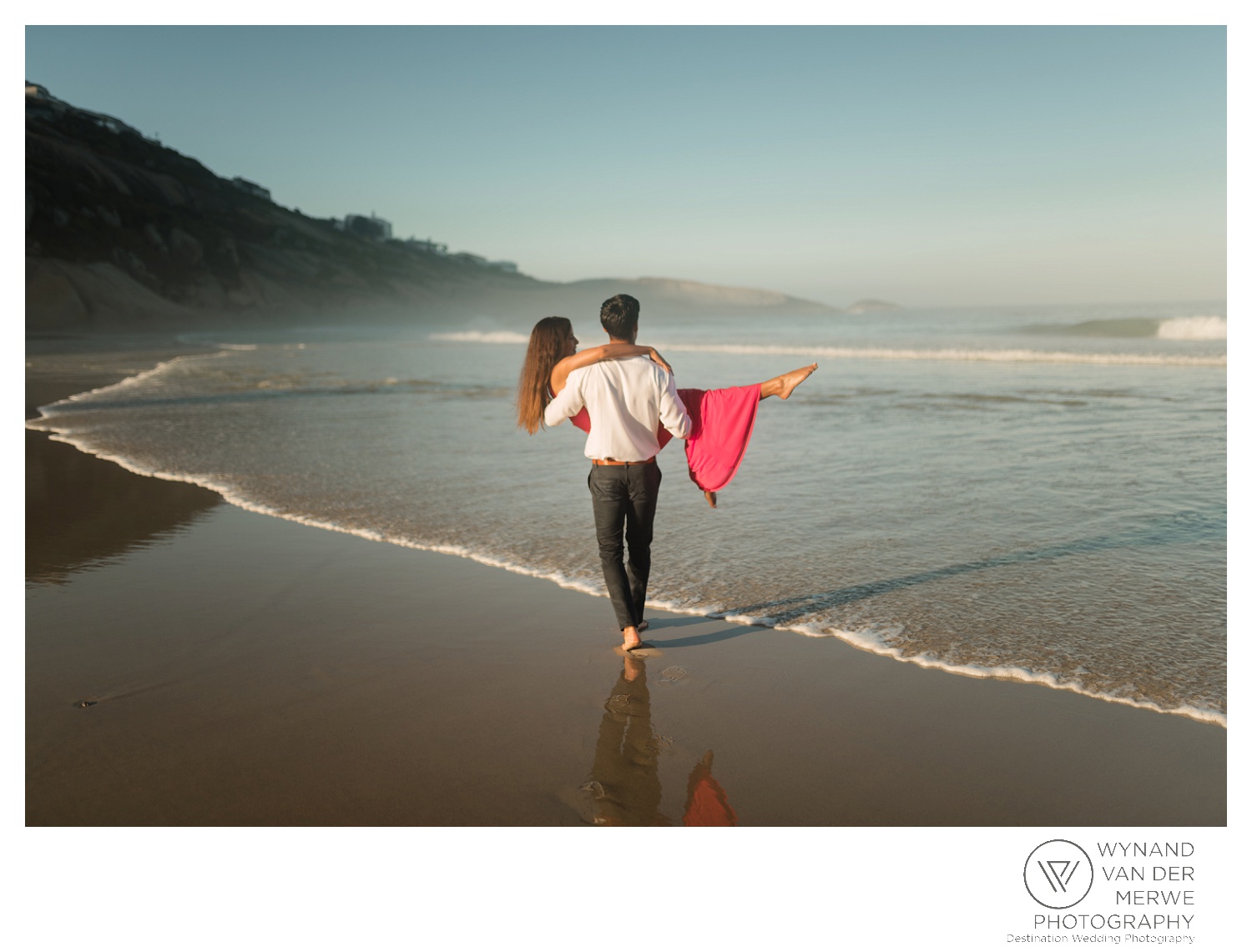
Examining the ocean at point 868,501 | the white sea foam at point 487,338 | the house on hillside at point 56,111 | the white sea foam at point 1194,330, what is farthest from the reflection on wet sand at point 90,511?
the house on hillside at point 56,111

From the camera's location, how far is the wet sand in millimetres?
2801

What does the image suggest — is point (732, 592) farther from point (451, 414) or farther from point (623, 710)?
point (451, 414)

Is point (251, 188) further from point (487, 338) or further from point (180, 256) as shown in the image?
point (487, 338)

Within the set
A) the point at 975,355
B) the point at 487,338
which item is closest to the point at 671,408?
the point at 975,355

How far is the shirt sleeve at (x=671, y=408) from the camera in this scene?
3889 millimetres

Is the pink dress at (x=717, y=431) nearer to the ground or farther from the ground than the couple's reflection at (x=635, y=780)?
farther from the ground

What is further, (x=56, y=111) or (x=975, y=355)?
(x=56, y=111)

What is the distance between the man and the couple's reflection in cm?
72

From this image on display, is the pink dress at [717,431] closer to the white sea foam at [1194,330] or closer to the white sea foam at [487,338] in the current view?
the white sea foam at [1194,330]

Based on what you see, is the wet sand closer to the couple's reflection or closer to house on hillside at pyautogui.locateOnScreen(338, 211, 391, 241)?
the couple's reflection

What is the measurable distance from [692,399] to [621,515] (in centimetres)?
72

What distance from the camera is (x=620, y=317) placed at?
390cm

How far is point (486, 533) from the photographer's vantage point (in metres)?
6.11

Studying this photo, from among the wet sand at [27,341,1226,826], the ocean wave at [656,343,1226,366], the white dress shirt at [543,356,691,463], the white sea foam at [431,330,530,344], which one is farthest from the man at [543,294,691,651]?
the white sea foam at [431,330,530,344]
